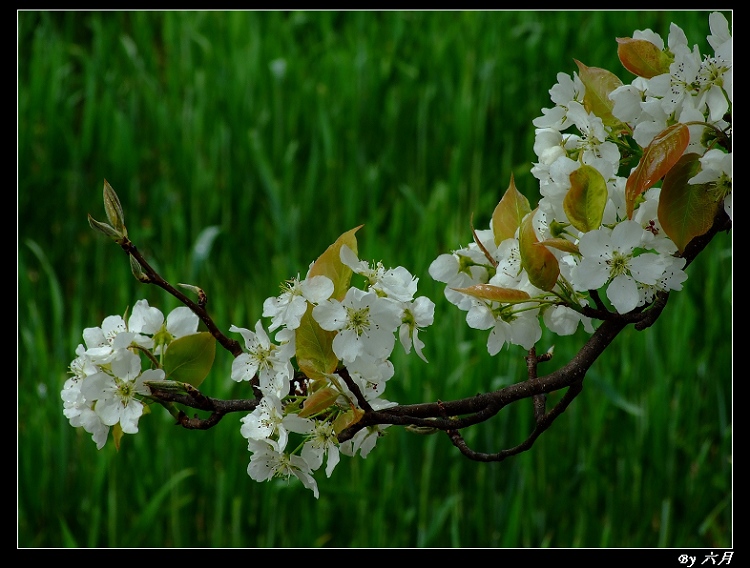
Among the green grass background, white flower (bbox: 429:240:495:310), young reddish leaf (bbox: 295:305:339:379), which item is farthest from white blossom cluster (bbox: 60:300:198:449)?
the green grass background

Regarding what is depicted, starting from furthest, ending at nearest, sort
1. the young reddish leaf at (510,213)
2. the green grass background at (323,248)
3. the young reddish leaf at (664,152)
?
the green grass background at (323,248), the young reddish leaf at (510,213), the young reddish leaf at (664,152)

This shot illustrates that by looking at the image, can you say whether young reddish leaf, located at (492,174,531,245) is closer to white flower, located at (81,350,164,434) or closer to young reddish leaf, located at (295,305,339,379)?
young reddish leaf, located at (295,305,339,379)

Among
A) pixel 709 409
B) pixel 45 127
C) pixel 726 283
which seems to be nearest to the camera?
pixel 709 409

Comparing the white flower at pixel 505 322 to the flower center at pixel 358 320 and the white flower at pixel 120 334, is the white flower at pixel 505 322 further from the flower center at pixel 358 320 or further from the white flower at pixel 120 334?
the white flower at pixel 120 334

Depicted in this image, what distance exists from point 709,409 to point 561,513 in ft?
1.41

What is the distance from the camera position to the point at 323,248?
219 cm

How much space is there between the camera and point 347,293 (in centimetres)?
61

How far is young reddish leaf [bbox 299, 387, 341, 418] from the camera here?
0.61m

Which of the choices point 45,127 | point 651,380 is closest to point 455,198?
point 651,380

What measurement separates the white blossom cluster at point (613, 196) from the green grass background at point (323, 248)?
0.96m

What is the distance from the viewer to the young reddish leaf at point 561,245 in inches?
24.4

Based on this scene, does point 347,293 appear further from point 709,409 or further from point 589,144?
point 709,409

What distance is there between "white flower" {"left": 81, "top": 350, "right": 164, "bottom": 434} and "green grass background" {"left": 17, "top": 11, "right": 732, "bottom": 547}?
98 centimetres

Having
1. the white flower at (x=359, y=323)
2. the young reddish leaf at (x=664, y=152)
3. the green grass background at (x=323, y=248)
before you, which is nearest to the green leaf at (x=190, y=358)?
the white flower at (x=359, y=323)
